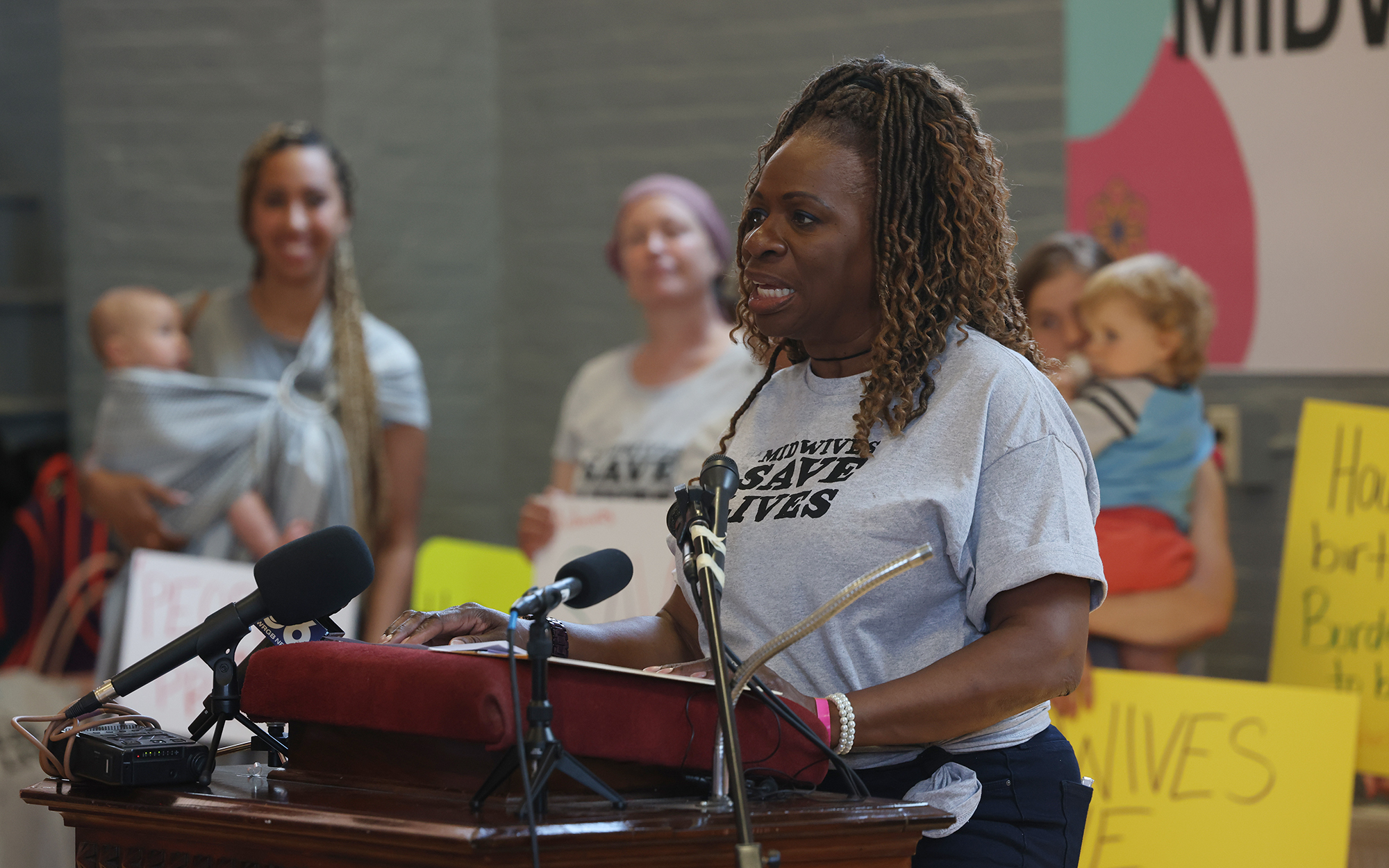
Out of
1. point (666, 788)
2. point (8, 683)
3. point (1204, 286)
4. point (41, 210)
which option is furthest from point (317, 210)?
point (666, 788)

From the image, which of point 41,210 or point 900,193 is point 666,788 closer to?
point 900,193

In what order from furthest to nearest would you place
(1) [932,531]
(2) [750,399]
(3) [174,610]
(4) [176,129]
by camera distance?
1. (4) [176,129]
2. (3) [174,610]
3. (2) [750,399]
4. (1) [932,531]

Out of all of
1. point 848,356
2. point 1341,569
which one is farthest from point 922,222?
point 1341,569

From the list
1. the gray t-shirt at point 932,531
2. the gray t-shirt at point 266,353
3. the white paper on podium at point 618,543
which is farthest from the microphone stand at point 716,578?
the gray t-shirt at point 266,353

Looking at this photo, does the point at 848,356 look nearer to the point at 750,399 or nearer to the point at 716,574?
the point at 750,399

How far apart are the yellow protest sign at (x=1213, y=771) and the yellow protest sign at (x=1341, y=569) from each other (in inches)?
8.0

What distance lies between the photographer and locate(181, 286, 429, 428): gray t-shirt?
356 centimetres

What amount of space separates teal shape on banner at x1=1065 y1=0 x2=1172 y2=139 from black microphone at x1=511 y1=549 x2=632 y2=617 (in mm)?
2720

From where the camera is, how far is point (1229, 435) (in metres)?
3.35

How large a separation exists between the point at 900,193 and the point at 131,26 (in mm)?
3478

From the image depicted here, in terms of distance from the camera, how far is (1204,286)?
2.85 meters

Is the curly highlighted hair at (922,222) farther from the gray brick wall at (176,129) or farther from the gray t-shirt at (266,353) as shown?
the gray brick wall at (176,129)

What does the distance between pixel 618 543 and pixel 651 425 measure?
36 centimetres

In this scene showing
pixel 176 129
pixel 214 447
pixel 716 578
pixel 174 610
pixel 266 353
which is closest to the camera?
pixel 716 578
